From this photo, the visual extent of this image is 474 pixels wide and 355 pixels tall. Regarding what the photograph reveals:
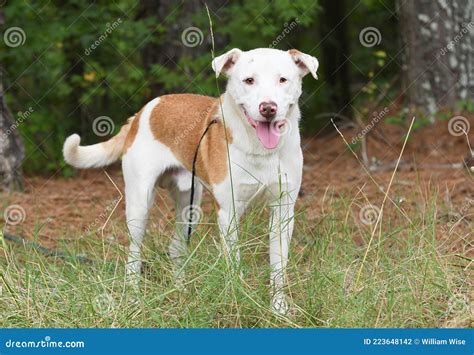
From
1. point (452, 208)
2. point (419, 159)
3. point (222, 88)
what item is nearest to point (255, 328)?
point (452, 208)

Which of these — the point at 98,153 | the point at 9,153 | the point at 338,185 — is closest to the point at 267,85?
the point at 98,153

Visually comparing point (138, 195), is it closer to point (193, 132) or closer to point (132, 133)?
point (132, 133)

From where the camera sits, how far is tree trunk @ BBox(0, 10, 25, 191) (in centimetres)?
727

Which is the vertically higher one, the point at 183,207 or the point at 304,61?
the point at 304,61

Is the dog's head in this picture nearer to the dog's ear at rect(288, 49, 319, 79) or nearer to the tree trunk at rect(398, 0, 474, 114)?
the dog's ear at rect(288, 49, 319, 79)

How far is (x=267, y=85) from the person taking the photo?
4449 mm

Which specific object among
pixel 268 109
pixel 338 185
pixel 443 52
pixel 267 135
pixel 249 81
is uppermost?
pixel 249 81

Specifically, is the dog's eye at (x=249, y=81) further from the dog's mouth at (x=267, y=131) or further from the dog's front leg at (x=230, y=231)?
the dog's front leg at (x=230, y=231)

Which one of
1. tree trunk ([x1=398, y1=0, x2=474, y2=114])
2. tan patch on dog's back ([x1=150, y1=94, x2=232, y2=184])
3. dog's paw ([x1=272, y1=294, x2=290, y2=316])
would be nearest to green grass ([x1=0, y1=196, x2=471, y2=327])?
dog's paw ([x1=272, y1=294, x2=290, y2=316])

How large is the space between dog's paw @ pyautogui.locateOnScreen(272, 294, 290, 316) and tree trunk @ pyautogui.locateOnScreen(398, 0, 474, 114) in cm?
401

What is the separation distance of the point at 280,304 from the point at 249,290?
0.52 feet

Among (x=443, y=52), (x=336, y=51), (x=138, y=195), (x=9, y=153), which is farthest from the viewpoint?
(x=336, y=51)

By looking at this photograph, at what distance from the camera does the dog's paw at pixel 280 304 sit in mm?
4212

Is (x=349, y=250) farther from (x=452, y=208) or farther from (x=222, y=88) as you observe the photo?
(x=222, y=88)
